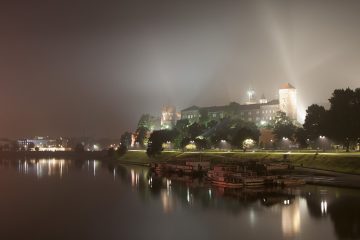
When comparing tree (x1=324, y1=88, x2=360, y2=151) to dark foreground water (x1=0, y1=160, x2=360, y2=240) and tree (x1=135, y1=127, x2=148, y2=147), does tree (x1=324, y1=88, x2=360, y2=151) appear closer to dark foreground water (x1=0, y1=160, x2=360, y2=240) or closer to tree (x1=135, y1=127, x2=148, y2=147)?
dark foreground water (x1=0, y1=160, x2=360, y2=240)

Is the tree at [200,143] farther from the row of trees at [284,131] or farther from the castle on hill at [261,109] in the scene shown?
the castle on hill at [261,109]

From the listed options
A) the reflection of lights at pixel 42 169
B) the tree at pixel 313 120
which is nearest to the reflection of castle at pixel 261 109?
the tree at pixel 313 120

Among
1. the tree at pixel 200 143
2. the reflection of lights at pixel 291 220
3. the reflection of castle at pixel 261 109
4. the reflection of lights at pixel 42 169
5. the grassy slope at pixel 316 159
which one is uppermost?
the reflection of castle at pixel 261 109

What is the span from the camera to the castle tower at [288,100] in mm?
160000

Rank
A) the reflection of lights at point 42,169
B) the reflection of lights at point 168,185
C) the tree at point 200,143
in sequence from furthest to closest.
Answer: the tree at point 200,143
the reflection of lights at point 42,169
the reflection of lights at point 168,185

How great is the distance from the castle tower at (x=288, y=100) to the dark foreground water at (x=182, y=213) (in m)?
103

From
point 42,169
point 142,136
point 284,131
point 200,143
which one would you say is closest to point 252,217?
point 284,131

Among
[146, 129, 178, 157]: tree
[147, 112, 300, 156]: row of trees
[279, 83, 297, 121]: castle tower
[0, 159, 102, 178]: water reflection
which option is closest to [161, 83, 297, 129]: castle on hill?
[279, 83, 297, 121]: castle tower

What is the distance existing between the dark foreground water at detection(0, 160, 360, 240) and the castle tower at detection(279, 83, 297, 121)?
338 feet

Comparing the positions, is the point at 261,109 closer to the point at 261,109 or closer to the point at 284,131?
the point at 261,109

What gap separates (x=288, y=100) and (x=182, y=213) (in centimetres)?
12375

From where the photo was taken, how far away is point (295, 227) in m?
35.7

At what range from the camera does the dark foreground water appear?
35.2 m

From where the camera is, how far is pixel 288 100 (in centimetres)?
16038
